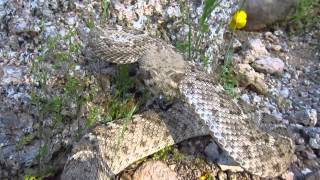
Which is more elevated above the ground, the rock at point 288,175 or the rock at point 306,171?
the rock at point 288,175

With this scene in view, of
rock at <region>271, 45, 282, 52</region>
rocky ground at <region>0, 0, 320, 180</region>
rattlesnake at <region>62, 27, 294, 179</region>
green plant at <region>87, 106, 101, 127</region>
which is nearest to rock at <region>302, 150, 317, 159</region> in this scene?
rocky ground at <region>0, 0, 320, 180</region>

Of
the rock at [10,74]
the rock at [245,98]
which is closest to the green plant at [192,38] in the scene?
the rock at [245,98]

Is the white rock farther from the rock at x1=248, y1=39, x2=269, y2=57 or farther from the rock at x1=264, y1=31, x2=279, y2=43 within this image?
the rock at x1=264, y1=31, x2=279, y2=43

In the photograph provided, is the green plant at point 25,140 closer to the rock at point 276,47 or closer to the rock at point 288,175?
the rock at point 288,175

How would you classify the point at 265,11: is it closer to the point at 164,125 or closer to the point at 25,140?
the point at 164,125

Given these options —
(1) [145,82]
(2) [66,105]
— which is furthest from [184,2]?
(2) [66,105]
